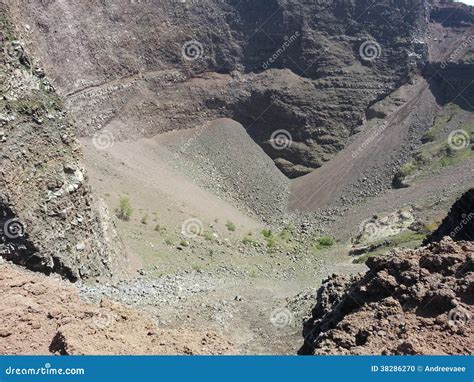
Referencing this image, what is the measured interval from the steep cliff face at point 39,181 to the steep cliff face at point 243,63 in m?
30.8

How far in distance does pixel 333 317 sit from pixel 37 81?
54.5ft

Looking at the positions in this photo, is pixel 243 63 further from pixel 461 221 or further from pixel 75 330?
pixel 75 330

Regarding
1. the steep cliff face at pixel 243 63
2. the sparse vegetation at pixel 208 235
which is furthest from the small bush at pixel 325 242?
the steep cliff face at pixel 243 63

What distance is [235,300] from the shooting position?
1033 inches

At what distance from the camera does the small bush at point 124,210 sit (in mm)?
37531

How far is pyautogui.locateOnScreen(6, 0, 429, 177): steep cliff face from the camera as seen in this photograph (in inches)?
2280

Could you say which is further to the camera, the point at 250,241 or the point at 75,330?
the point at 250,241

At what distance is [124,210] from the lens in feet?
124

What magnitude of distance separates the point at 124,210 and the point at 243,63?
120 feet

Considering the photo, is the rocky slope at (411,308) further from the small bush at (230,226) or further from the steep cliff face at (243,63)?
the steep cliff face at (243,63)

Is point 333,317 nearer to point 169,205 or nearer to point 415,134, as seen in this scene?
point 169,205

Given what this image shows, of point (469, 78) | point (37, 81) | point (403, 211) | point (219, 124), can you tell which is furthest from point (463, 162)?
point (37, 81)

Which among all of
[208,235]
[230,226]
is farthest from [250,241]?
[208,235]

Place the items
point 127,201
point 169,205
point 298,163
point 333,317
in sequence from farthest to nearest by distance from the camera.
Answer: point 298,163
point 169,205
point 127,201
point 333,317
